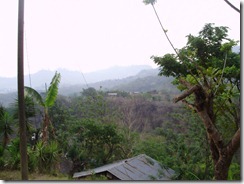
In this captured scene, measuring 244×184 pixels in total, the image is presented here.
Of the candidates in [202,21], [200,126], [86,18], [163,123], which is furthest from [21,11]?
[200,126]

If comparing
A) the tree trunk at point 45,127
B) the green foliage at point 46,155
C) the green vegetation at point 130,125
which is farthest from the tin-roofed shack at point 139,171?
the tree trunk at point 45,127

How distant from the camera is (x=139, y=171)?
3.77m

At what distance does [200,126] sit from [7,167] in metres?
3.39

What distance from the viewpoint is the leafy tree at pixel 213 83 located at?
2.61m

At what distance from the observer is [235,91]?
10.7 ft

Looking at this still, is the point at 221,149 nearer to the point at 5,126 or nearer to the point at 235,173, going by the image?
the point at 235,173

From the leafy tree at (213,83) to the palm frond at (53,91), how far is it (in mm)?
1604

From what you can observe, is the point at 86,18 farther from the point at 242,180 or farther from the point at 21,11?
the point at 242,180

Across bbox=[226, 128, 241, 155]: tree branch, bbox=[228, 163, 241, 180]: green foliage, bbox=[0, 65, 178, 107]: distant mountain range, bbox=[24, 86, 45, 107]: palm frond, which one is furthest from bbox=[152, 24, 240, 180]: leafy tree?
bbox=[24, 86, 45, 107]: palm frond

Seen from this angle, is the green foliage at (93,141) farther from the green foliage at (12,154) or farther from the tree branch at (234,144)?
the tree branch at (234,144)

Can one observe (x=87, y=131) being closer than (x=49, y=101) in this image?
No

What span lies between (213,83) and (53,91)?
106 inches

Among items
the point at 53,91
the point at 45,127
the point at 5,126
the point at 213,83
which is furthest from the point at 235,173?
the point at 5,126

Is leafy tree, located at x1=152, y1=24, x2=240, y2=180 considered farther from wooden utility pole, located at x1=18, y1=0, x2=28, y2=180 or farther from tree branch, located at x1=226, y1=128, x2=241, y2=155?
wooden utility pole, located at x1=18, y1=0, x2=28, y2=180
